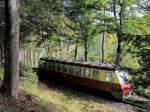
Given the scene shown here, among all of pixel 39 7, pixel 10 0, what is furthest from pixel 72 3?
pixel 10 0

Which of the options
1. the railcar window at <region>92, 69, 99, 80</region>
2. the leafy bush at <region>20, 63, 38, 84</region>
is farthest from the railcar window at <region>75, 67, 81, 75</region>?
the leafy bush at <region>20, 63, 38, 84</region>

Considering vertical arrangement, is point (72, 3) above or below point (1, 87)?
above

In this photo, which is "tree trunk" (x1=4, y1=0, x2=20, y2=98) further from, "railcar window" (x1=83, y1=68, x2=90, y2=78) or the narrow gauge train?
"railcar window" (x1=83, y1=68, x2=90, y2=78)

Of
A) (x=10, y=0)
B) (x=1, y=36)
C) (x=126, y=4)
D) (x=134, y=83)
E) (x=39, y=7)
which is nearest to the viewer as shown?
(x=134, y=83)

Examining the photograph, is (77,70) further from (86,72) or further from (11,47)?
(11,47)

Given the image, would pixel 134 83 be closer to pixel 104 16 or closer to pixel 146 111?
pixel 146 111

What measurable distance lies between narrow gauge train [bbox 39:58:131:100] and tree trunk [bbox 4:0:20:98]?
763cm

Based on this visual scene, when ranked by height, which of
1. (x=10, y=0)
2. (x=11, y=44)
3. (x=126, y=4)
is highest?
(x=126, y=4)

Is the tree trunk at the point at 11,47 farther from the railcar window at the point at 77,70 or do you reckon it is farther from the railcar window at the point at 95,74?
the railcar window at the point at 77,70

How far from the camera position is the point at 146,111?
26.2 ft

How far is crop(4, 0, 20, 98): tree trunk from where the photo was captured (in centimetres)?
1044

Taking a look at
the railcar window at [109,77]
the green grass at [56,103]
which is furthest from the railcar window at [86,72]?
the green grass at [56,103]

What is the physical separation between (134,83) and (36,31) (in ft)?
62.5

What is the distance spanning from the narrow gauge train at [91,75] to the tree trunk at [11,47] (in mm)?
7633
